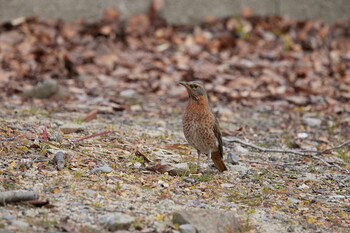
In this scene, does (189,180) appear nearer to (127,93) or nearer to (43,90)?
(43,90)

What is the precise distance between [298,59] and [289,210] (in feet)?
21.1

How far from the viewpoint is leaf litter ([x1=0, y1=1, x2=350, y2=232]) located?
5.11 m

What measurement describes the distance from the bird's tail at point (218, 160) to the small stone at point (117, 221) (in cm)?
184

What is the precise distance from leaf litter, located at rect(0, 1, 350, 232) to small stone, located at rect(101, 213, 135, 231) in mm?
51

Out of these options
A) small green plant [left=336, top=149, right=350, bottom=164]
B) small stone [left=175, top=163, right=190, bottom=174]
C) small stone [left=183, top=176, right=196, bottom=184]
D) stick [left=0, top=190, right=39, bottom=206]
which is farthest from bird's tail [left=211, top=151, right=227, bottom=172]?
stick [left=0, top=190, right=39, bottom=206]

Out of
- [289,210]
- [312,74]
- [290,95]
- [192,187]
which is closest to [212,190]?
[192,187]

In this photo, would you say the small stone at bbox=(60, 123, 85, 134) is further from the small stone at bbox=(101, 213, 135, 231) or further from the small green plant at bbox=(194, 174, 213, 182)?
the small stone at bbox=(101, 213, 135, 231)

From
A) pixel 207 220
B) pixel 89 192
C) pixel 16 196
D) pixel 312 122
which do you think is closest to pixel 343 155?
pixel 312 122

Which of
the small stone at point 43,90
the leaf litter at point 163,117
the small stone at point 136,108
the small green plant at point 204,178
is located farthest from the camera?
the small stone at point 43,90

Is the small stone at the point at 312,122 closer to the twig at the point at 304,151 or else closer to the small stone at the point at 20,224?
the twig at the point at 304,151

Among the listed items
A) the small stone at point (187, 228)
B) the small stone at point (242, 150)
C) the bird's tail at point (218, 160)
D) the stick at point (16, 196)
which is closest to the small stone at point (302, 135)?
the small stone at point (242, 150)

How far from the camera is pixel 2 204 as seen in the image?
15.1ft

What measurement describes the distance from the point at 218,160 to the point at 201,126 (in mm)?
341

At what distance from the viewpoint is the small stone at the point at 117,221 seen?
446 centimetres
